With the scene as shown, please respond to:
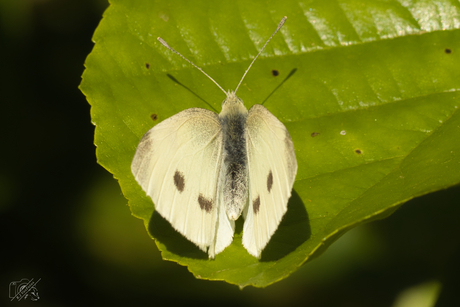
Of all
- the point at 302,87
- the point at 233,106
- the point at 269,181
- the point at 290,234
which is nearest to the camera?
the point at 269,181

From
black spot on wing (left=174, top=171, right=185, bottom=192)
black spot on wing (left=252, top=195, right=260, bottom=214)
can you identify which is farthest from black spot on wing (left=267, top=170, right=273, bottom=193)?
black spot on wing (left=174, top=171, right=185, bottom=192)

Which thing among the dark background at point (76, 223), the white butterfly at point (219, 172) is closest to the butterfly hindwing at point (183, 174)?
the white butterfly at point (219, 172)

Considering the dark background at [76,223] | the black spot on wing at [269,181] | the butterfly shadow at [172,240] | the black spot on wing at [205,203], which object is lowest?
the dark background at [76,223]

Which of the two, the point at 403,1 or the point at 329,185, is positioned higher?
the point at 403,1

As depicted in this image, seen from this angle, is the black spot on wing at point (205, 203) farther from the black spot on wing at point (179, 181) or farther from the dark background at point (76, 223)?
the dark background at point (76, 223)

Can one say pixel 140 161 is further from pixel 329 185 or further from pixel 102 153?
pixel 329 185

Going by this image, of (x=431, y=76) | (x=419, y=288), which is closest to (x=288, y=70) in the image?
(x=431, y=76)

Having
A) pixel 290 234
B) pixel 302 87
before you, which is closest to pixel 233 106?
pixel 302 87

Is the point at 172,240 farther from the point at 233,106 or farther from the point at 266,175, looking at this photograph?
the point at 233,106
